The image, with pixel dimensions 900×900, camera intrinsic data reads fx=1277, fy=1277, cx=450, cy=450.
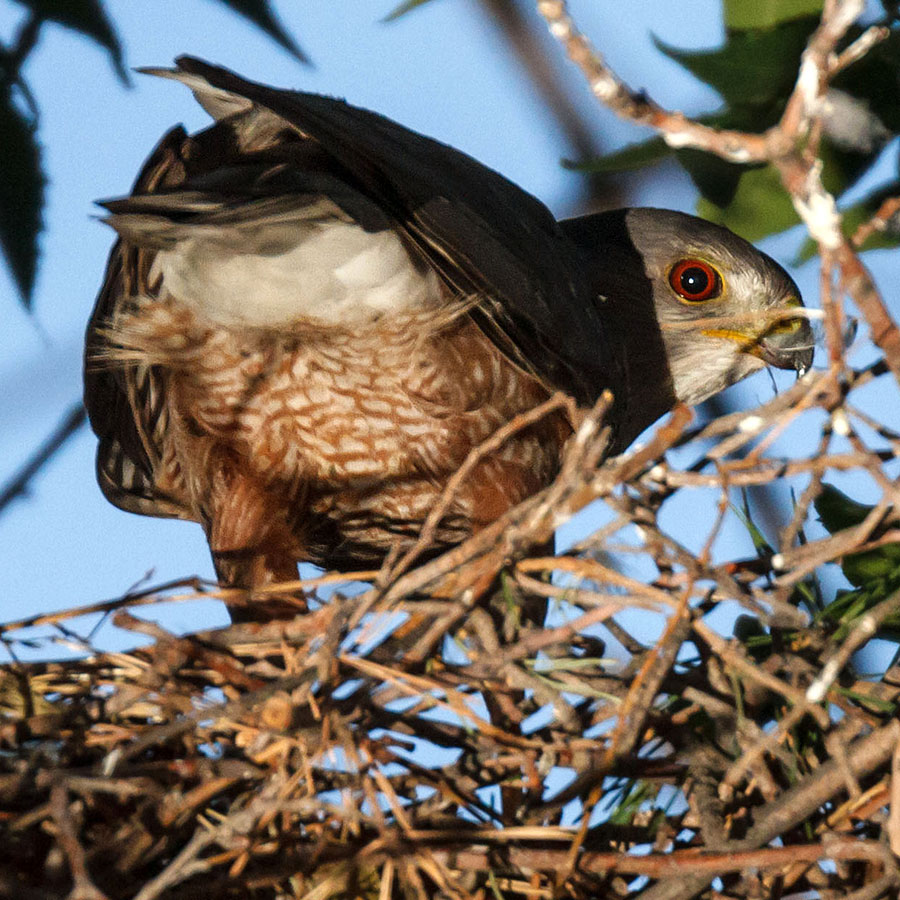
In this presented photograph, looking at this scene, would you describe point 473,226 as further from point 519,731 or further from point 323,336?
point 519,731

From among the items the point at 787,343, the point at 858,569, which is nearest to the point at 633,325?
the point at 787,343

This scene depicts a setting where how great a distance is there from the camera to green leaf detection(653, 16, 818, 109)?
2812 millimetres

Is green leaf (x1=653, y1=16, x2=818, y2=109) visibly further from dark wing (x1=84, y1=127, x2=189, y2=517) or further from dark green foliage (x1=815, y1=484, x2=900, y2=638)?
dark wing (x1=84, y1=127, x2=189, y2=517)

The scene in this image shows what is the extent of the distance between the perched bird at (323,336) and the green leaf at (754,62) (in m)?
0.56

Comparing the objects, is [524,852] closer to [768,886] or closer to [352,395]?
[768,886]

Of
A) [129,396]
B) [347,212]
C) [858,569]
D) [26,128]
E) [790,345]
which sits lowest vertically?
[858,569]

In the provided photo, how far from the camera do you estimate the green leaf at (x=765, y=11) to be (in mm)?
2795

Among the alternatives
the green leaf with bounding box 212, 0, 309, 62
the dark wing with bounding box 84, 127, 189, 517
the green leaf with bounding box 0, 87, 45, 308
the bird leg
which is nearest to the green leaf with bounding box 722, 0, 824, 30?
the green leaf with bounding box 212, 0, 309, 62

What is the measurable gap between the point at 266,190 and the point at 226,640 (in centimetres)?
100

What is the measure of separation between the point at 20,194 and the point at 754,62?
1.59 metres

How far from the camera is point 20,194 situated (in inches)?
96.2

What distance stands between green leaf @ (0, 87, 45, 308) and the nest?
0.67m

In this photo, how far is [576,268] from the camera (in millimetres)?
3553

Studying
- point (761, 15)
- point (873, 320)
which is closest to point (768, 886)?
point (873, 320)
